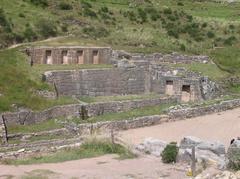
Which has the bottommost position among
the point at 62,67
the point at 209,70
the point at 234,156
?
the point at 234,156

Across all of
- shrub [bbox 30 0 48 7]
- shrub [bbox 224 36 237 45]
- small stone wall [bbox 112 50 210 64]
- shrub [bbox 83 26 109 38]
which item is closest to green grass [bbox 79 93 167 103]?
small stone wall [bbox 112 50 210 64]

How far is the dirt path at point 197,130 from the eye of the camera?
106 feet

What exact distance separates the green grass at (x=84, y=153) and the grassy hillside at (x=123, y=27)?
10170 mm

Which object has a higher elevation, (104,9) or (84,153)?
(104,9)

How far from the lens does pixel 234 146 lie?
80.2ft

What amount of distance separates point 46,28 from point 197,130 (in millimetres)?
18164

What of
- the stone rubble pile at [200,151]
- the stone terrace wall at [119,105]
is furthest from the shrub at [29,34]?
the stone rubble pile at [200,151]

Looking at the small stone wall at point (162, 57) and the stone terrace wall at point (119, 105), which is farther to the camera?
the small stone wall at point (162, 57)

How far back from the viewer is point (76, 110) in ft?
114

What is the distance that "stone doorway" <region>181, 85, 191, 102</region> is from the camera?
133ft

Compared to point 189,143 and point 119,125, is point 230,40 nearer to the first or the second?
point 119,125

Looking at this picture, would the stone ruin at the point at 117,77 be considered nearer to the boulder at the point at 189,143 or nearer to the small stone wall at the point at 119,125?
the small stone wall at the point at 119,125

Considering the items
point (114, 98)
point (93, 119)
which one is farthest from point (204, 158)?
point (114, 98)

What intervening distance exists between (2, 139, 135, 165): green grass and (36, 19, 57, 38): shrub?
67.2ft
